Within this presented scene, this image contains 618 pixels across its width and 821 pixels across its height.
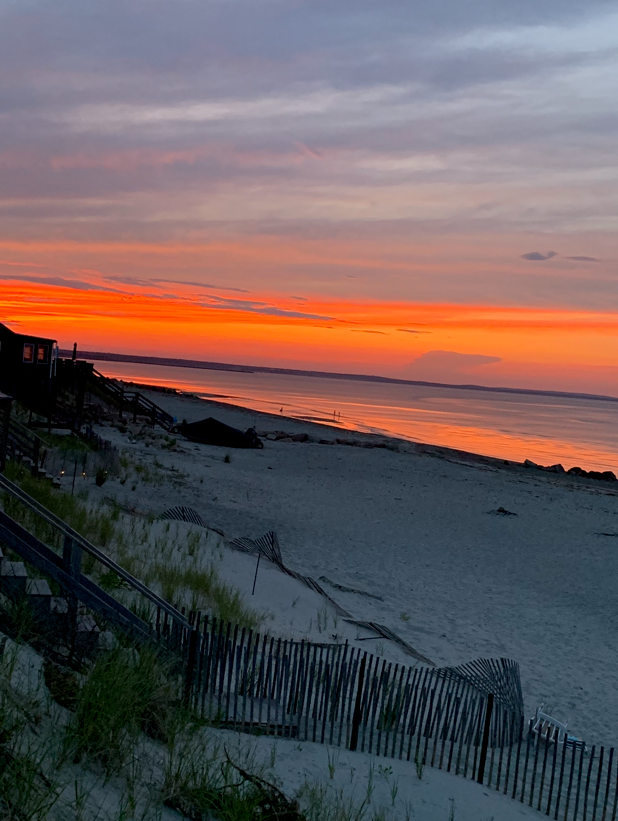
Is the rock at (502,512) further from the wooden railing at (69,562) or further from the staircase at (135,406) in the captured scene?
the wooden railing at (69,562)

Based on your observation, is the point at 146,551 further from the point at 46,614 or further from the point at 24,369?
the point at 24,369

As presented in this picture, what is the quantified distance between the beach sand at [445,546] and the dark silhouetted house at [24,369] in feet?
11.9

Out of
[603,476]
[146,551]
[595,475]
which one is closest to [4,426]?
[146,551]

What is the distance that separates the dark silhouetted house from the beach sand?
3.61 m

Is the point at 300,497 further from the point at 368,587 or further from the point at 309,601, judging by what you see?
the point at 309,601

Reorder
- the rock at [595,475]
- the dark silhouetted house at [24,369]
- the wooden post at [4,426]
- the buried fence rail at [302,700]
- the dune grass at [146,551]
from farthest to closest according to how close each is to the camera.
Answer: the rock at [595,475]
the dark silhouetted house at [24,369]
the wooden post at [4,426]
the dune grass at [146,551]
the buried fence rail at [302,700]

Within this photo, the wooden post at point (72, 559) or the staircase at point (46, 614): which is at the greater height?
the wooden post at point (72, 559)

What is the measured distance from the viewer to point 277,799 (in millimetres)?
4816

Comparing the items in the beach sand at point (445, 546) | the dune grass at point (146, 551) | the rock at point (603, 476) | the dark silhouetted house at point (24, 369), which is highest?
the dark silhouetted house at point (24, 369)

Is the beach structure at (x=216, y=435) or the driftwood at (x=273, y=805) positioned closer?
the driftwood at (x=273, y=805)

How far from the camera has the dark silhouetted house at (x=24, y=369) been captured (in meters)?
32.4

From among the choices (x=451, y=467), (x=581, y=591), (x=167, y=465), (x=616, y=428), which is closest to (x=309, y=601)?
(x=581, y=591)

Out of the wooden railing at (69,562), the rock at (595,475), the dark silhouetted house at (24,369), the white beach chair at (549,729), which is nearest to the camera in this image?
the wooden railing at (69,562)

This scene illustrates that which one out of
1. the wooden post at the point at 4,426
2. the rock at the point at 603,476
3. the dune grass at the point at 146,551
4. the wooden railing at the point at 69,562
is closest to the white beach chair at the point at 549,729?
the dune grass at the point at 146,551
